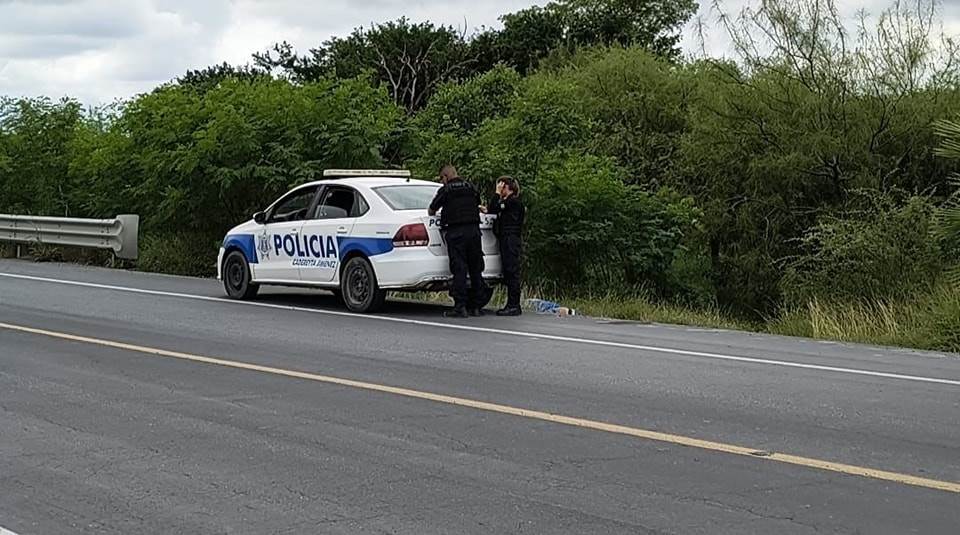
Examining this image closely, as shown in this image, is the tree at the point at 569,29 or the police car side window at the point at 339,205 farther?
the tree at the point at 569,29

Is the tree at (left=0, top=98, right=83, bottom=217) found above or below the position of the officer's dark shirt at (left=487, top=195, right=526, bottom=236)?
above

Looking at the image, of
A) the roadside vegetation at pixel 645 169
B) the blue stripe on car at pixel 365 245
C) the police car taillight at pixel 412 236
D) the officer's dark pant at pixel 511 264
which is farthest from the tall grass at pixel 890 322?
the blue stripe on car at pixel 365 245

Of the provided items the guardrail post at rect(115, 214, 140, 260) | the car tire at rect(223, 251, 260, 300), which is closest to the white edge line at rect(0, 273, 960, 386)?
the car tire at rect(223, 251, 260, 300)

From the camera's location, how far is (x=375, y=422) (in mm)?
8688

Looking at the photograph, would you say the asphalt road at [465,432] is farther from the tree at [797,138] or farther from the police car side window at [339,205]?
the tree at [797,138]

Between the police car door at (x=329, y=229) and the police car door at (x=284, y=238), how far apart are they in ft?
0.59

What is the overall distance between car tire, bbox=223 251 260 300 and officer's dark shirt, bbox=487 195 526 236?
3845 millimetres

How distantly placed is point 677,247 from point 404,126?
5.28 metres

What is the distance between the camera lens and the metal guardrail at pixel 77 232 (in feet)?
78.6

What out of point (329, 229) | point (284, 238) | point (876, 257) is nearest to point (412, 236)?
point (329, 229)

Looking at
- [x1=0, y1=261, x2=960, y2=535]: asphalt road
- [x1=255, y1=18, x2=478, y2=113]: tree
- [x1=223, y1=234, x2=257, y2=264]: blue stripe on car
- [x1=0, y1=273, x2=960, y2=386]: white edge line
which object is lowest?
[x1=0, y1=261, x2=960, y2=535]: asphalt road

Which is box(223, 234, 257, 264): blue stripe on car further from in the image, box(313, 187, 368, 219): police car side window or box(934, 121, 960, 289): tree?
box(934, 121, 960, 289): tree

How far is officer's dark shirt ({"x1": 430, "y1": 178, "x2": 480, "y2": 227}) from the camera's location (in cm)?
1503

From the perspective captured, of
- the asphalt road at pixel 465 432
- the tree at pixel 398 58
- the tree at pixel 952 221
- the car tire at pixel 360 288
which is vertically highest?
the tree at pixel 398 58
